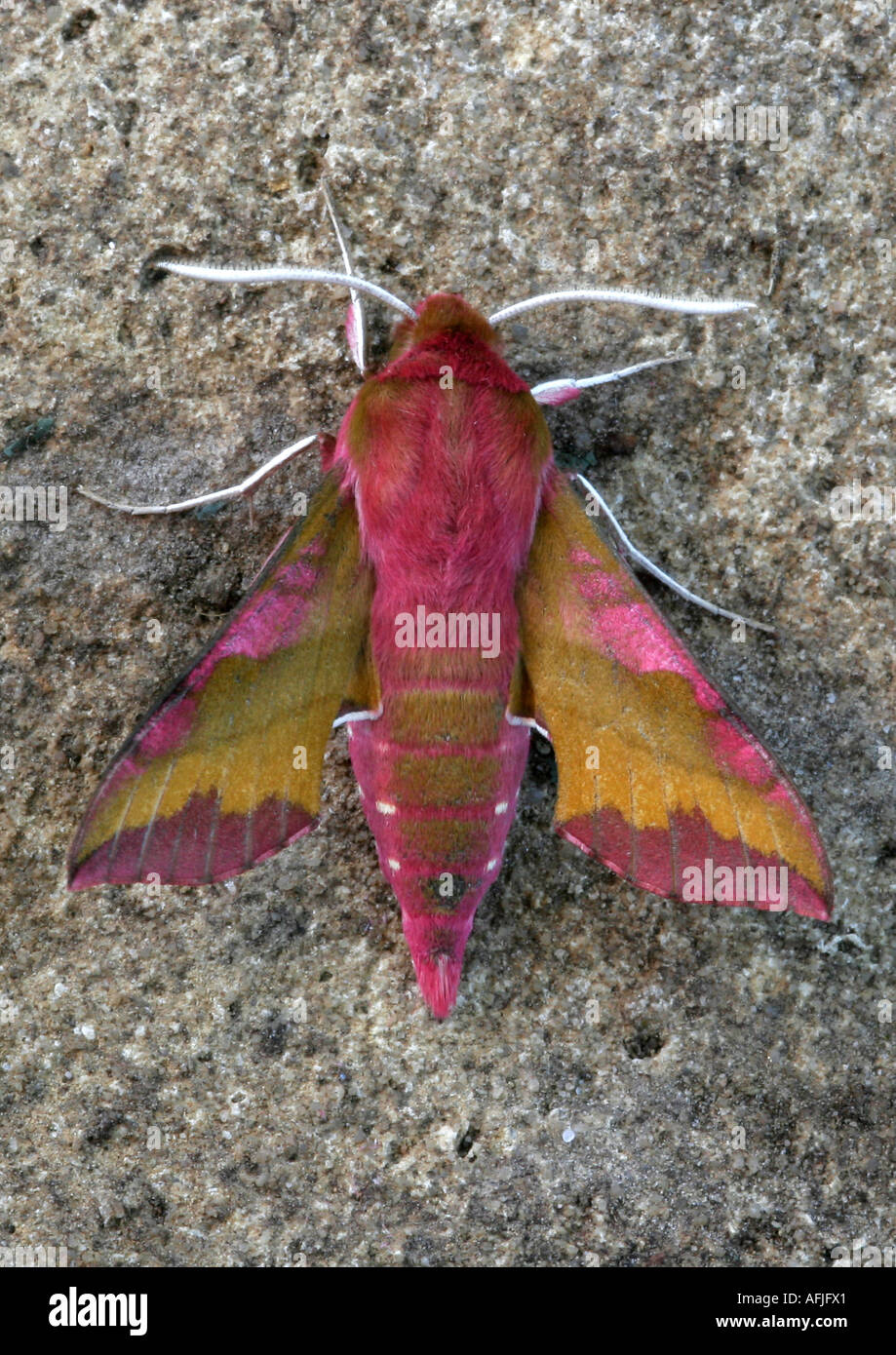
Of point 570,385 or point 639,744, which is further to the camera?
point 570,385

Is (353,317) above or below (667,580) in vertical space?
above

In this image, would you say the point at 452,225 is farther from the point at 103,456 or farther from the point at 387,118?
the point at 103,456

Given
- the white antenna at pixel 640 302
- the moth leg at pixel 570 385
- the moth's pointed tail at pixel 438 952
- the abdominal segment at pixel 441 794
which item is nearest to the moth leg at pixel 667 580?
the moth leg at pixel 570 385

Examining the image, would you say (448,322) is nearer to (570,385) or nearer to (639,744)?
(570,385)

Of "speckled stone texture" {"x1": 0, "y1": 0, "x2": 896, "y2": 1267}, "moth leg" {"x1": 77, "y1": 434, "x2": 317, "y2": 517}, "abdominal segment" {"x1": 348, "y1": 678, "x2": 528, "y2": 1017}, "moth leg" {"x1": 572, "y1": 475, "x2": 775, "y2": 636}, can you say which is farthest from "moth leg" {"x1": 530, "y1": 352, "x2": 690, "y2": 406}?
"abdominal segment" {"x1": 348, "y1": 678, "x2": 528, "y2": 1017}

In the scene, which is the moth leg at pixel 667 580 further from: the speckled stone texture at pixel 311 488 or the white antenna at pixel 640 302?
the white antenna at pixel 640 302

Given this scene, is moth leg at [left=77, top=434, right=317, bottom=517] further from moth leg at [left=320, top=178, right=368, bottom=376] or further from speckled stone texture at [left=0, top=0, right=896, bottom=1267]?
moth leg at [left=320, top=178, right=368, bottom=376]

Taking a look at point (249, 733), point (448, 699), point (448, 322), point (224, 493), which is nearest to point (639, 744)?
point (448, 699)
